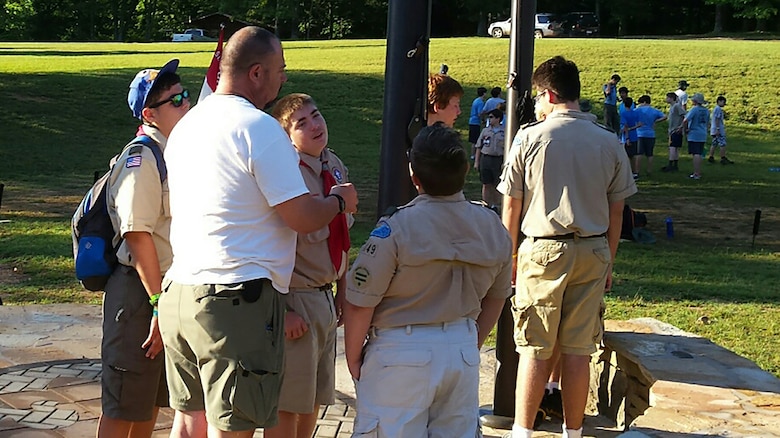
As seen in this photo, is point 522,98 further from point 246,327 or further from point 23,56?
point 23,56

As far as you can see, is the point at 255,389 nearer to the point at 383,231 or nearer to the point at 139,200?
the point at 383,231

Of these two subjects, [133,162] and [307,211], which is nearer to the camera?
[307,211]

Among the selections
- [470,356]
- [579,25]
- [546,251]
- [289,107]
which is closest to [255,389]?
[470,356]

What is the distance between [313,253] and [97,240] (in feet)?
2.69

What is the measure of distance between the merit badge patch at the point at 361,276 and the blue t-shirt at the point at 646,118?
15911mm

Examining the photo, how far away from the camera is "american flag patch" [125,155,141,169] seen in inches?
137

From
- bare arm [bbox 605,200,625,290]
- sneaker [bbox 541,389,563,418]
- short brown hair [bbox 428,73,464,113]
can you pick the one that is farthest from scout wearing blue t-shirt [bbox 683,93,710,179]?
short brown hair [bbox 428,73,464,113]

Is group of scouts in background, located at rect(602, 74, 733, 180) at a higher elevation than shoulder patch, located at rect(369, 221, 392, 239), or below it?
below

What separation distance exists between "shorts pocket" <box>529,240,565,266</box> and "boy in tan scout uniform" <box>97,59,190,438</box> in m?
1.72

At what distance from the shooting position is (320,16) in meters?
65.4

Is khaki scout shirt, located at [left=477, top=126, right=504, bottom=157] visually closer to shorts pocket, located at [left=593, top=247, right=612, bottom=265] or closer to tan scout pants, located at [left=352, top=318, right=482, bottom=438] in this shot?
shorts pocket, located at [left=593, top=247, right=612, bottom=265]

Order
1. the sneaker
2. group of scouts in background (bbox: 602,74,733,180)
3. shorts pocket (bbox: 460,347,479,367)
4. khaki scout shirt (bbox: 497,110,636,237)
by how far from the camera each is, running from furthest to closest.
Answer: group of scouts in background (bbox: 602,74,733,180)
the sneaker
khaki scout shirt (bbox: 497,110,636,237)
shorts pocket (bbox: 460,347,479,367)

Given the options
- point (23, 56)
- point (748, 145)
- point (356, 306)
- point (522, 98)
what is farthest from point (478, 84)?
point (356, 306)

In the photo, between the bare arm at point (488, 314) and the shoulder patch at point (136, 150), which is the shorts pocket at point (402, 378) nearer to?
the bare arm at point (488, 314)
